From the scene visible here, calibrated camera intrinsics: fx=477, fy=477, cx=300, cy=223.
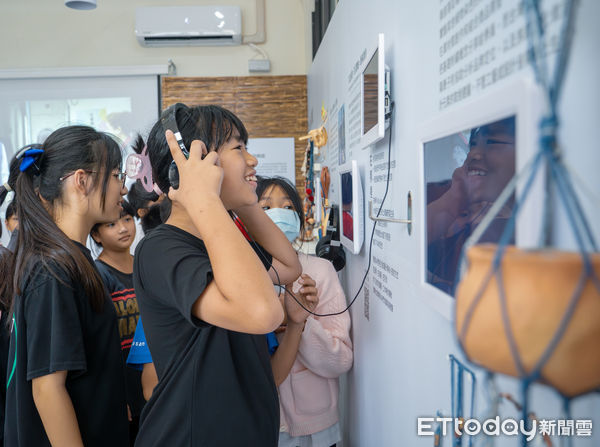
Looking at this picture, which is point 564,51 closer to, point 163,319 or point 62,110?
point 163,319

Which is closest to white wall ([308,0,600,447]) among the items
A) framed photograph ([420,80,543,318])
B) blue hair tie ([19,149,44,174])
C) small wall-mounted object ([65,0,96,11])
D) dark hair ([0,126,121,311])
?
framed photograph ([420,80,543,318])

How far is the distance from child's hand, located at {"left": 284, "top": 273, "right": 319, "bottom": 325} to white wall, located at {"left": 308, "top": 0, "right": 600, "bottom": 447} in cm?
20

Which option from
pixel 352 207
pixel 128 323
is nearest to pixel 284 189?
pixel 352 207

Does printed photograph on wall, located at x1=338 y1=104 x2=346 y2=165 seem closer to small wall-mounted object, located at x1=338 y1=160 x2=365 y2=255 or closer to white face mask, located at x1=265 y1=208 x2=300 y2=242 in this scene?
small wall-mounted object, located at x1=338 y1=160 x2=365 y2=255

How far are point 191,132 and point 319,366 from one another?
3.09ft

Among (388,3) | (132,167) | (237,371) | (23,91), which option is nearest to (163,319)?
(237,371)

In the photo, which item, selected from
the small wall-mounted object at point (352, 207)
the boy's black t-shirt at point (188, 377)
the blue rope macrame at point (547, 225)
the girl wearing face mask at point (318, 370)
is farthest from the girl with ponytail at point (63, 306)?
the blue rope macrame at point (547, 225)

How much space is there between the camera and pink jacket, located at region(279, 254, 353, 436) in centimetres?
161

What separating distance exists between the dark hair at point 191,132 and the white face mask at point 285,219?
2.40 feet

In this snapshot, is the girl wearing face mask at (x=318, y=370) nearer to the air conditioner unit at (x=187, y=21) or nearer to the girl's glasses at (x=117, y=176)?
the girl's glasses at (x=117, y=176)

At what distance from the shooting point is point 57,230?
53.6 inches

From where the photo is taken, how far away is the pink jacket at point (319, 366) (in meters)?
1.61

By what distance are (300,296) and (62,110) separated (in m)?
3.83

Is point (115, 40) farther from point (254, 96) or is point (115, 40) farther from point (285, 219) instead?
point (285, 219)
